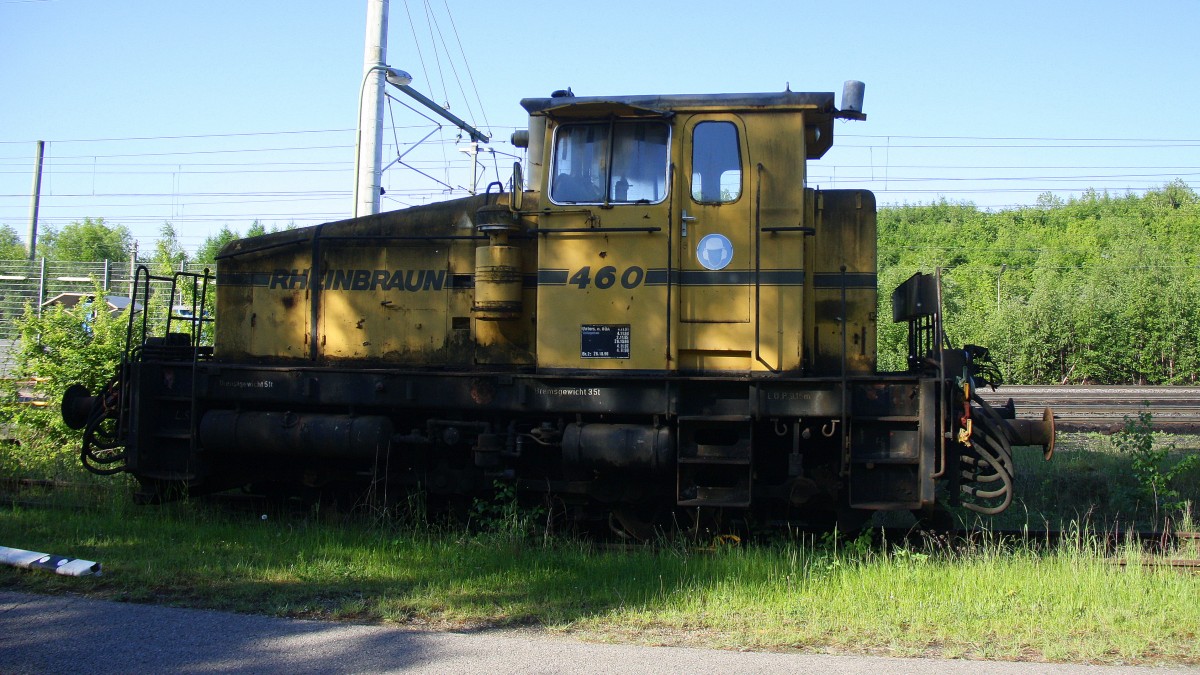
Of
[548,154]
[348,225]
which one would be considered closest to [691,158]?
[548,154]

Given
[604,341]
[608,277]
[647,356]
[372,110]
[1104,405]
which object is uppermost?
[372,110]

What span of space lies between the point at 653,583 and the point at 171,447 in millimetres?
5261

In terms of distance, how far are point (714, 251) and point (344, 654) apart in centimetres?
412

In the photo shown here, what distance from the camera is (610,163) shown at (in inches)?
279

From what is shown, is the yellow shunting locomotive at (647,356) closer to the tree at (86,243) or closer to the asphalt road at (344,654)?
the asphalt road at (344,654)

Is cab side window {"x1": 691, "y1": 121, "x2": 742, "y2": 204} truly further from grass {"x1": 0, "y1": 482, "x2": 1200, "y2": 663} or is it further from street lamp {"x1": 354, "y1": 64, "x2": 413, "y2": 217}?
street lamp {"x1": 354, "y1": 64, "x2": 413, "y2": 217}

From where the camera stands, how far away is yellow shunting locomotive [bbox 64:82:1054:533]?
22.6ft

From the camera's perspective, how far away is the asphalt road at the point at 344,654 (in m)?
4.37

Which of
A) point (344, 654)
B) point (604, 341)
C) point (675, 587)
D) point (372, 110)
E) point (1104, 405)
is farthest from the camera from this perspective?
point (1104, 405)

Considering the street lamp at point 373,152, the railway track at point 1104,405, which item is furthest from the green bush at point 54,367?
the railway track at point 1104,405

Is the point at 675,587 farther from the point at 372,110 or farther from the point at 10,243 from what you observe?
the point at 10,243

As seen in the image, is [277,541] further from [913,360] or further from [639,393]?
[913,360]

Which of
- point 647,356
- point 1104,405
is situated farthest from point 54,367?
point 1104,405

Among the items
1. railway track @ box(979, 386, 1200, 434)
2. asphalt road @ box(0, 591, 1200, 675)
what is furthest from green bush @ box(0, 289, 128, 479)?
railway track @ box(979, 386, 1200, 434)
